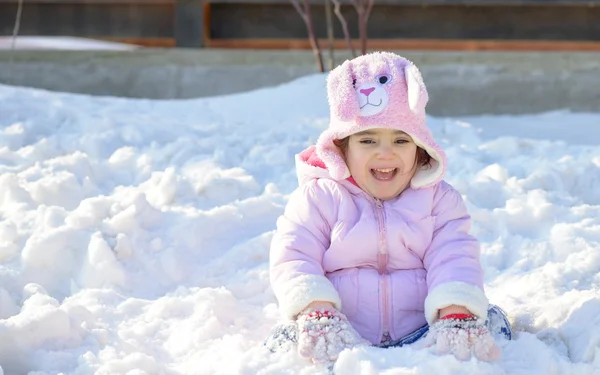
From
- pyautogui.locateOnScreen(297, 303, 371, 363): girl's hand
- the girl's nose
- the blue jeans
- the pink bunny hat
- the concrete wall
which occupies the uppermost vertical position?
the pink bunny hat

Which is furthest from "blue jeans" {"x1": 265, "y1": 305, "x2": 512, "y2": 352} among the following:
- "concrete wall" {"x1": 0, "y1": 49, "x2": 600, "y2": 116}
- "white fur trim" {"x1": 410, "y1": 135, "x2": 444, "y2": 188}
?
"concrete wall" {"x1": 0, "y1": 49, "x2": 600, "y2": 116}

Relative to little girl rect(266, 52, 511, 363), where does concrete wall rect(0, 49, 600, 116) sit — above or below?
below

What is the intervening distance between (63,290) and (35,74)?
4212mm

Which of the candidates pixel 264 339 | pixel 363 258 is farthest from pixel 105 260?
pixel 363 258

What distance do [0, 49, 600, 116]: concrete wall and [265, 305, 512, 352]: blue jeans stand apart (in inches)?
153

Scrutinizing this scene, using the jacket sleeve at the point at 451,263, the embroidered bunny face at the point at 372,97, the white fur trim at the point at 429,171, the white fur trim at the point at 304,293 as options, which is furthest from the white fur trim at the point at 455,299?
the embroidered bunny face at the point at 372,97

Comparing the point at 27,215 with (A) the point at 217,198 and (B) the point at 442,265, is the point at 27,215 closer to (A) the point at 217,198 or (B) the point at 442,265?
(A) the point at 217,198

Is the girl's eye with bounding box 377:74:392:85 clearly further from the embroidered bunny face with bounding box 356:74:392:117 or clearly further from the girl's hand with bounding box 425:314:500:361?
the girl's hand with bounding box 425:314:500:361

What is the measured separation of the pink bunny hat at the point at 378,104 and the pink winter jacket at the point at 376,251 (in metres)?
0.09

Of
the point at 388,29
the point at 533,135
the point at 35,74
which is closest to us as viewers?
the point at 533,135

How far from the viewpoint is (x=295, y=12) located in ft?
26.8

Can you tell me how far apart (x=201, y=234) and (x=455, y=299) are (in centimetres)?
139

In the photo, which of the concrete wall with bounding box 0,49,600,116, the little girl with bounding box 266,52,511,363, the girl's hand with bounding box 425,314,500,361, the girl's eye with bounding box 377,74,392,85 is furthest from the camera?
the concrete wall with bounding box 0,49,600,116

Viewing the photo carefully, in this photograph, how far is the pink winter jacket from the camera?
9.11 feet
